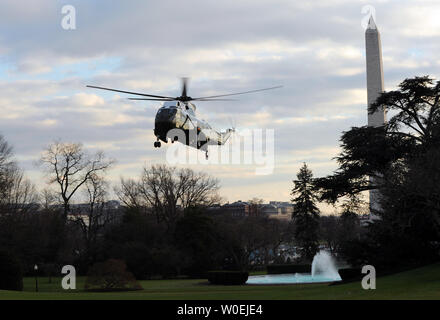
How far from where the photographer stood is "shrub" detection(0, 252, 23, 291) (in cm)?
4584

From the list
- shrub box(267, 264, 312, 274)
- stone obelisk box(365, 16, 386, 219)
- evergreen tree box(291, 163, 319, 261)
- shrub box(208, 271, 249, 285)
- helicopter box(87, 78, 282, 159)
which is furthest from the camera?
evergreen tree box(291, 163, 319, 261)

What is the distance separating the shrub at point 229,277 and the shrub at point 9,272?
19.2m

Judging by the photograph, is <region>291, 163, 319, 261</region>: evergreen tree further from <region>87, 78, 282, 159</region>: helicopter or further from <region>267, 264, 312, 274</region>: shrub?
<region>87, 78, 282, 159</region>: helicopter

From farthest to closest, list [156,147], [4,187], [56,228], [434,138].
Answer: [56,228], [4,187], [434,138], [156,147]

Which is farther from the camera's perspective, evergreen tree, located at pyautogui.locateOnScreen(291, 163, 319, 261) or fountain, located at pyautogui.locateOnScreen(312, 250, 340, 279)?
evergreen tree, located at pyautogui.locateOnScreen(291, 163, 319, 261)

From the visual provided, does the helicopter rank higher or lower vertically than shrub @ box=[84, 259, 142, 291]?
higher

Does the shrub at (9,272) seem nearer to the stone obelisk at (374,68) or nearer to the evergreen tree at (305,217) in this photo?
the stone obelisk at (374,68)

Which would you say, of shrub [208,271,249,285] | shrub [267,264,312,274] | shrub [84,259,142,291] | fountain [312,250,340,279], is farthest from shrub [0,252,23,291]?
shrub [267,264,312,274]

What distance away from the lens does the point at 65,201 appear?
87250mm

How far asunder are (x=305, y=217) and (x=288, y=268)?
37.3 ft

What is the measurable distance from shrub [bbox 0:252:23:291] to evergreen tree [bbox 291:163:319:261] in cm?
4623
